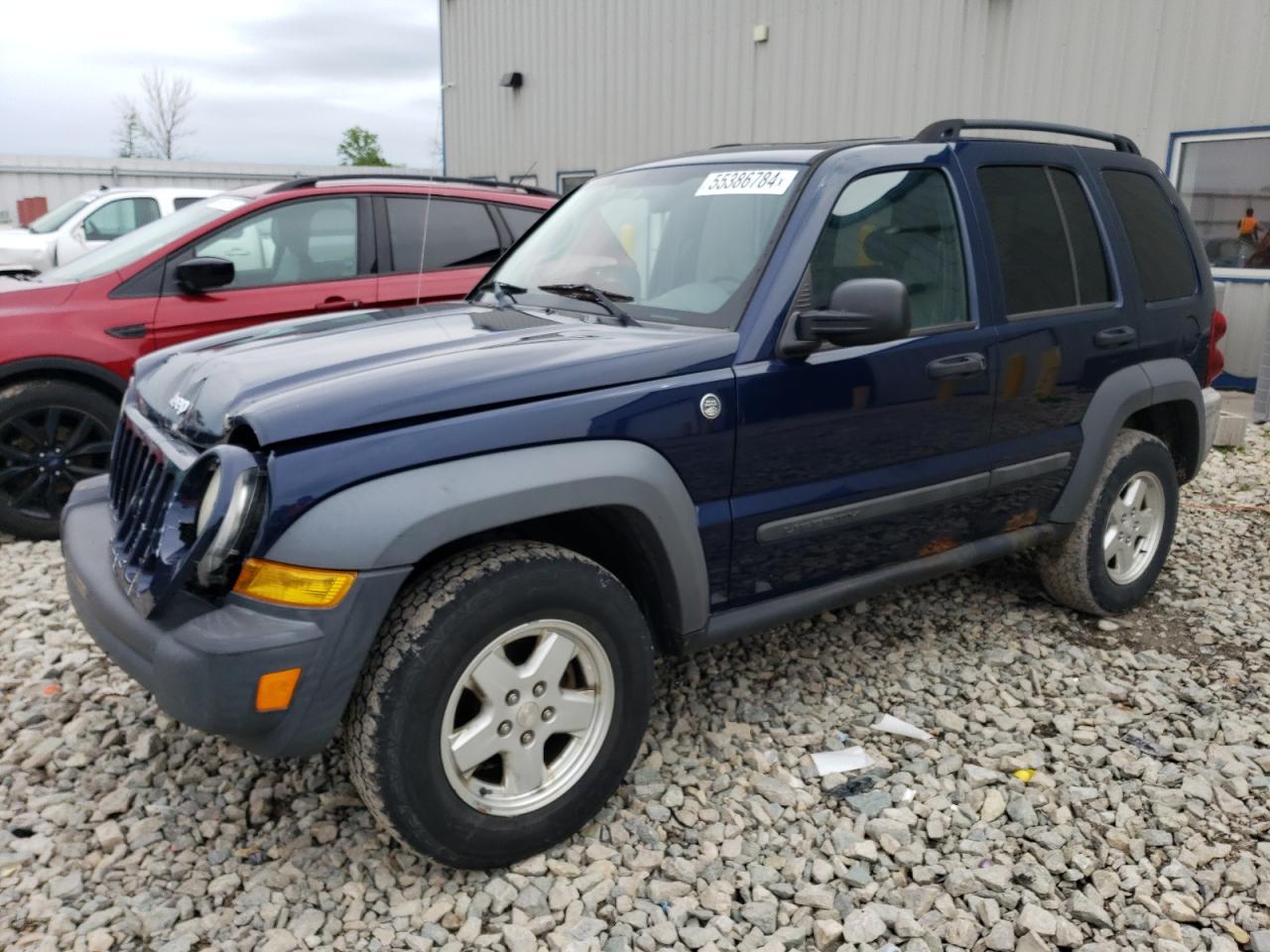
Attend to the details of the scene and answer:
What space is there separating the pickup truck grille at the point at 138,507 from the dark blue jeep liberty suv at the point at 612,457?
1cm

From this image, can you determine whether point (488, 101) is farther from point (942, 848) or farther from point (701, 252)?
point (942, 848)

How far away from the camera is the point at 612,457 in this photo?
257cm

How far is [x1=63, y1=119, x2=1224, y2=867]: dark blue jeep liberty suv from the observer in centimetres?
227

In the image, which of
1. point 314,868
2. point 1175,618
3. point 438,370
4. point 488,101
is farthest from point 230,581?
point 488,101

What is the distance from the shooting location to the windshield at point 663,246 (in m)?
3.09

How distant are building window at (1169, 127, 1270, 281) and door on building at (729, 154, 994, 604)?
20.5 ft

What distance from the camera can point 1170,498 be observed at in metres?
4.35

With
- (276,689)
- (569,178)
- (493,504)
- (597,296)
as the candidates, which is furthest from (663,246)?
(569,178)

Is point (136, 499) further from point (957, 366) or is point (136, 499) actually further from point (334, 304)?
point (334, 304)

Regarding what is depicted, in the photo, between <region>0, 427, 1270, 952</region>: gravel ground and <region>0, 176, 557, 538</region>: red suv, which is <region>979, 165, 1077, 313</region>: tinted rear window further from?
<region>0, 176, 557, 538</region>: red suv

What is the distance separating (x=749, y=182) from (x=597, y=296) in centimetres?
61

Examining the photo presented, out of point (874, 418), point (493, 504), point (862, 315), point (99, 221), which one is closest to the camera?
point (493, 504)

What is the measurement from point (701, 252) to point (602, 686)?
139 cm

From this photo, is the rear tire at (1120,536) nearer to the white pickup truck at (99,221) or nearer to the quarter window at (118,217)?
the white pickup truck at (99,221)
